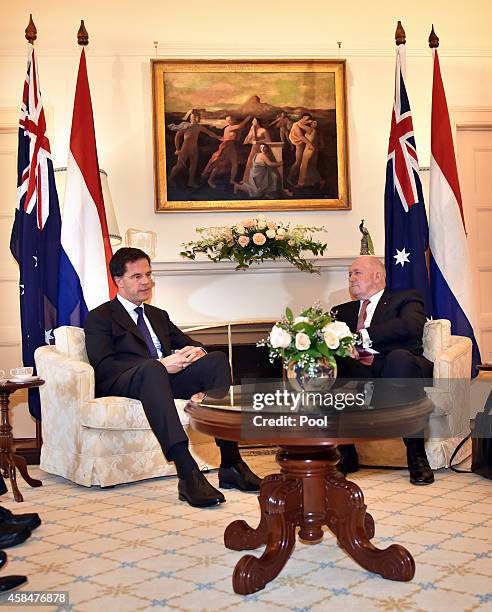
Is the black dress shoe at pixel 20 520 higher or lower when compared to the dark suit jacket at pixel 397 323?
lower

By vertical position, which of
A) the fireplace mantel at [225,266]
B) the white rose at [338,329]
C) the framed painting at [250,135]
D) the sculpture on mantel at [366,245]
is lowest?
the white rose at [338,329]

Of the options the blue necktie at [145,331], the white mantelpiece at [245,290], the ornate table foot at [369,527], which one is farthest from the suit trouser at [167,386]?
the white mantelpiece at [245,290]

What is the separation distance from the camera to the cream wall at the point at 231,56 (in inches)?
257

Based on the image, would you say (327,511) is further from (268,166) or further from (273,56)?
(273,56)

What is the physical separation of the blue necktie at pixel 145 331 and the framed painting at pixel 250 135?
1.68 m

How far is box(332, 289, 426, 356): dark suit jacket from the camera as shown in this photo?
501 cm

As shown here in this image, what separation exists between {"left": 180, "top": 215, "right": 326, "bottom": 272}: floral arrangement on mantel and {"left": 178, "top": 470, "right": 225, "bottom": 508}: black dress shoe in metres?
2.33

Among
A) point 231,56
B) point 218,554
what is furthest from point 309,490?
point 231,56

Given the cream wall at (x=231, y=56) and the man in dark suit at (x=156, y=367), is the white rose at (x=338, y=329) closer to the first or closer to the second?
the man in dark suit at (x=156, y=367)

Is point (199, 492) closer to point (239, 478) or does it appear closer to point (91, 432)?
point (239, 478)

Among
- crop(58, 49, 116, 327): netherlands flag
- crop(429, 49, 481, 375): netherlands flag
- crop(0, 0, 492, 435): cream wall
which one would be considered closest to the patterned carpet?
crop(58, 49, 116, 327): netherlands flag

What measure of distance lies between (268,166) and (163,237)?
1089mm

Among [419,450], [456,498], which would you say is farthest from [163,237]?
[456,498]

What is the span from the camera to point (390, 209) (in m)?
6.22
